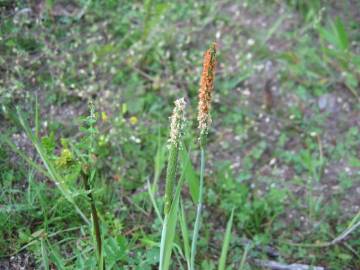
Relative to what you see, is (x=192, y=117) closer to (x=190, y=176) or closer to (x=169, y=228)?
(x=190, y=176)

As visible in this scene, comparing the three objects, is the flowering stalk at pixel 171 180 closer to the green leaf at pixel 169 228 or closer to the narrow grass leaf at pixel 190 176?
the green leaf at pixel 169 228

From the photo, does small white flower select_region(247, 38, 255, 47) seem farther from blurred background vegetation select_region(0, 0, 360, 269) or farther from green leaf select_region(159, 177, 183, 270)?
green leaf select_region(159, 177, 183, 270)

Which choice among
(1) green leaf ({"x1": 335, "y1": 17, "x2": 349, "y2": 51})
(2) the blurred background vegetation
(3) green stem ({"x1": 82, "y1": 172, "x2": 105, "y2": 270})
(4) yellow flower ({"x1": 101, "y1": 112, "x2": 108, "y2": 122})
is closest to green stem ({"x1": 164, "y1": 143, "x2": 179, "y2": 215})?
(3) green stem ({"x1": 82, "y1": 172, "x2": 105, "y2": 270})

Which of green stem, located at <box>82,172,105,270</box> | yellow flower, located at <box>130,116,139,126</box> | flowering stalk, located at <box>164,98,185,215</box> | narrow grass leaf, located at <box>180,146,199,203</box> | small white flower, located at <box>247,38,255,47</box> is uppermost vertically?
small white flower, located at <box>247,38,255,47</box>

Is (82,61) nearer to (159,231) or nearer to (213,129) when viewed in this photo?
(213,129)

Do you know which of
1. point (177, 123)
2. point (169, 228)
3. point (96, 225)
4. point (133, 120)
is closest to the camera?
point (177, 123)

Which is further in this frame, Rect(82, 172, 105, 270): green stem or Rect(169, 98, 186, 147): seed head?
Rect(82, 172, 105, 270): green stem

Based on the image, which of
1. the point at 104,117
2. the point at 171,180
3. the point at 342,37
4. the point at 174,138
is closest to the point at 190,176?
the point at 171,180

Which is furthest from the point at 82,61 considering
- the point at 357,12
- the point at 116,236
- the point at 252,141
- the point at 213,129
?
the point at 357,12
